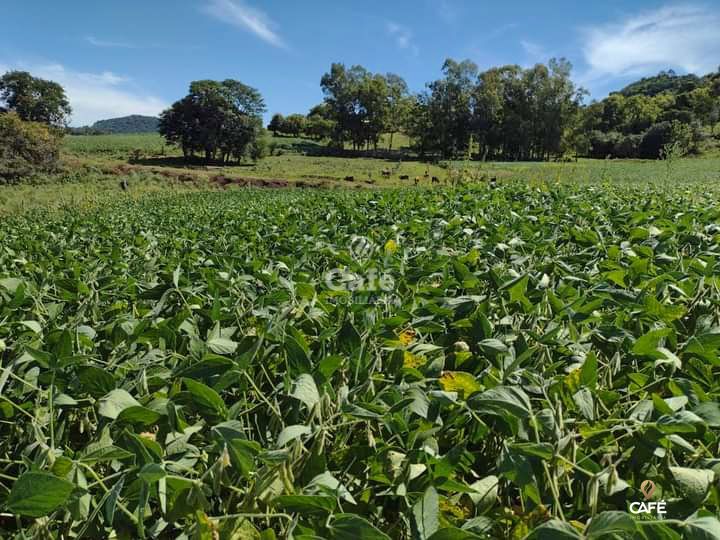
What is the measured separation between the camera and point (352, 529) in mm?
611

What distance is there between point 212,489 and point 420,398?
41cm

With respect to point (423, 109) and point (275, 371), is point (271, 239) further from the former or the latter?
point (423, 109)

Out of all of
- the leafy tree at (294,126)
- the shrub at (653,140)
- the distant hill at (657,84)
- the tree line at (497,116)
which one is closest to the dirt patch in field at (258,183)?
the tree line at (497,116)

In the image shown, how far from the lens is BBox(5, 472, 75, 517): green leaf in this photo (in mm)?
629

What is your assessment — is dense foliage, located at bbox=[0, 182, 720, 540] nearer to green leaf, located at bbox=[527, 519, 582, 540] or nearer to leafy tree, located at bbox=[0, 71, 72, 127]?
green leaf, located at bbox=[527, 519, 582, 540]

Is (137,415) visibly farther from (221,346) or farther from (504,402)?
(504,402)

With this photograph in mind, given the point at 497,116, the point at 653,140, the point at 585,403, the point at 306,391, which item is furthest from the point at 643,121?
the point at 306,391

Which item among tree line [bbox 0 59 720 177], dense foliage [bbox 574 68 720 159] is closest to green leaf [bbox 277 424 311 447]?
tree line [bbox 0 59 720 177]

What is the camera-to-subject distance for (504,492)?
2.83 ft

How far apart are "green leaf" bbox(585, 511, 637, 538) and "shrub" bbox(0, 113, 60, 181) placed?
48142 millimetres

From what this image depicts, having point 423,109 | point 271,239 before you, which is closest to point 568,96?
point 423,109

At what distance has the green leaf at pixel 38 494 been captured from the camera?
63 centimetres

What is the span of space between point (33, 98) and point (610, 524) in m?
92.7

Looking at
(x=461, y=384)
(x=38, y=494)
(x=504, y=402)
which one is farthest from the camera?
(x=461, y=384)
